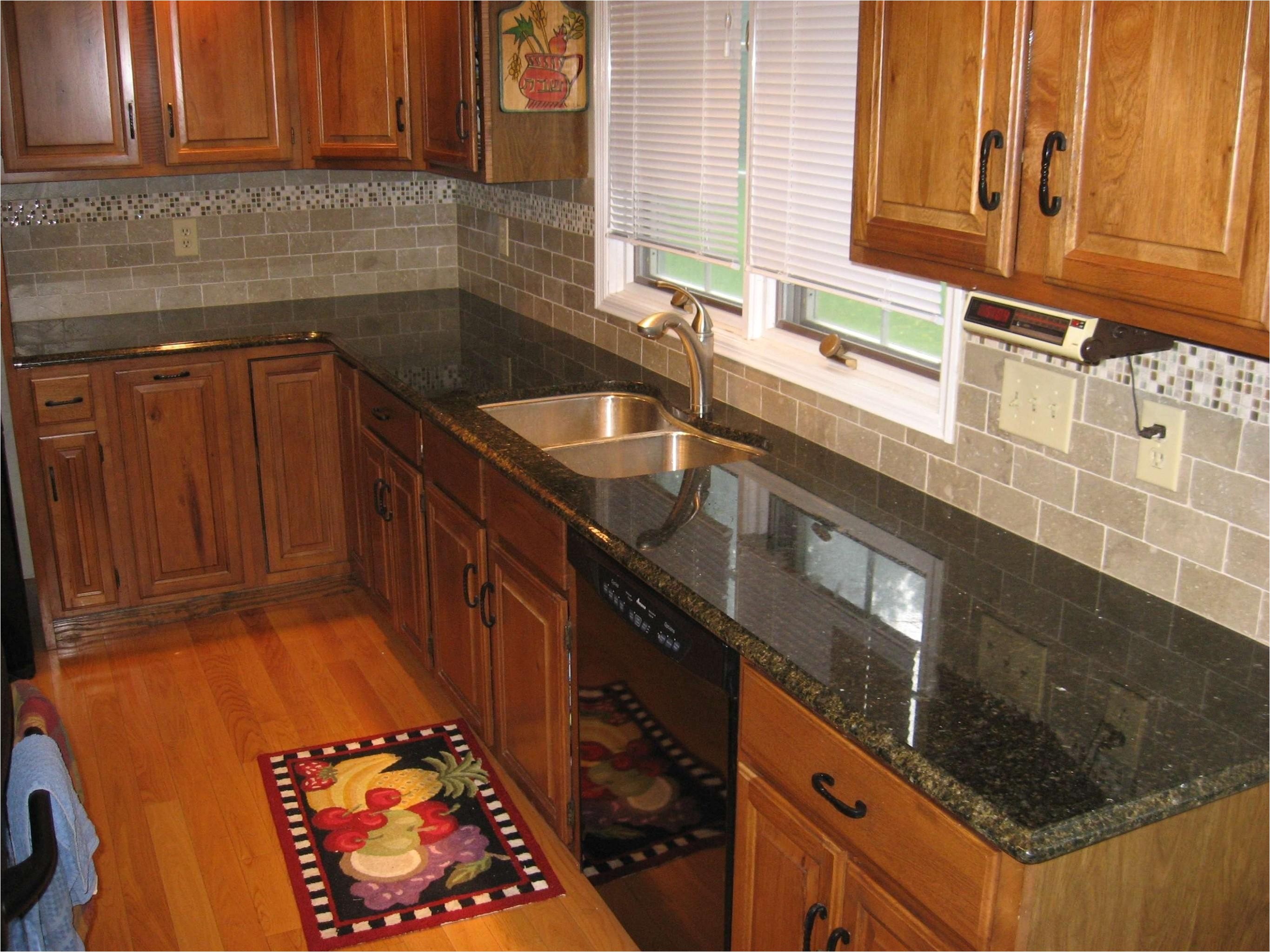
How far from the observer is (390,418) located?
3.48 metres

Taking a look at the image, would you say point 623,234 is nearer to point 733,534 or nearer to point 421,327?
point 421,327

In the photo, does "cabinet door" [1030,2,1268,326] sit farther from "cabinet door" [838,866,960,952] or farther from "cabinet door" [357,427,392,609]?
"cabinet door" [357,427,392,609]

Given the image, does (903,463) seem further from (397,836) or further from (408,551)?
A: (408,551)

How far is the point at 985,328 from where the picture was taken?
177 centimetres

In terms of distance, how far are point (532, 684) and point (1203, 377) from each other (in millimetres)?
1536

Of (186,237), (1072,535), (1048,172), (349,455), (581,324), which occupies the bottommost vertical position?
(349,455)

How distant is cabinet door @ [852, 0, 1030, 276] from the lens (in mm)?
1607

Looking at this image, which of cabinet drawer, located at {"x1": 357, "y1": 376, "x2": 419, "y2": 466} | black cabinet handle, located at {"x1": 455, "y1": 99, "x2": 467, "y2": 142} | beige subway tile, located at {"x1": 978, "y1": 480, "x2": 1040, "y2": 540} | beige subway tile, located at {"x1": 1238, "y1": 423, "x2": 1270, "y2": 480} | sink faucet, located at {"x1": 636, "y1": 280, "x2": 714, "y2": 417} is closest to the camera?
beige subway tile, located at {"x1": 1238, "y1": 423, "x2": 1270, "y2": 480}

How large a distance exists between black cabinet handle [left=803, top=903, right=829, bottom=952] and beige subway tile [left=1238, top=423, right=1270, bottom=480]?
856 millimetres

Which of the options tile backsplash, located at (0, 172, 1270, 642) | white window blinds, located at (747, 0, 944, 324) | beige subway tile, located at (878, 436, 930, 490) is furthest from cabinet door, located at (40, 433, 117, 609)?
beige subway tile, located at (878, 436, 930, 490)

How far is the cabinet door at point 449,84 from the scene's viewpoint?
3.39 metres

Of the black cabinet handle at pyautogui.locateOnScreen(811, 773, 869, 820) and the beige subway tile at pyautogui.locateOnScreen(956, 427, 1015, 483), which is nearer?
the black cabinet handle at pyautogui.locateOnScreen(811, 773, 869, 820)

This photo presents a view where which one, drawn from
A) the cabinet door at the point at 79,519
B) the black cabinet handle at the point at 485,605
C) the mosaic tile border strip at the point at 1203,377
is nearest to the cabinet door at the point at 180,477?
the cabinet door at the point at 79,519

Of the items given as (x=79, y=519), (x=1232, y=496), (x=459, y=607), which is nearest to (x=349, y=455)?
(x=79, y=519)
